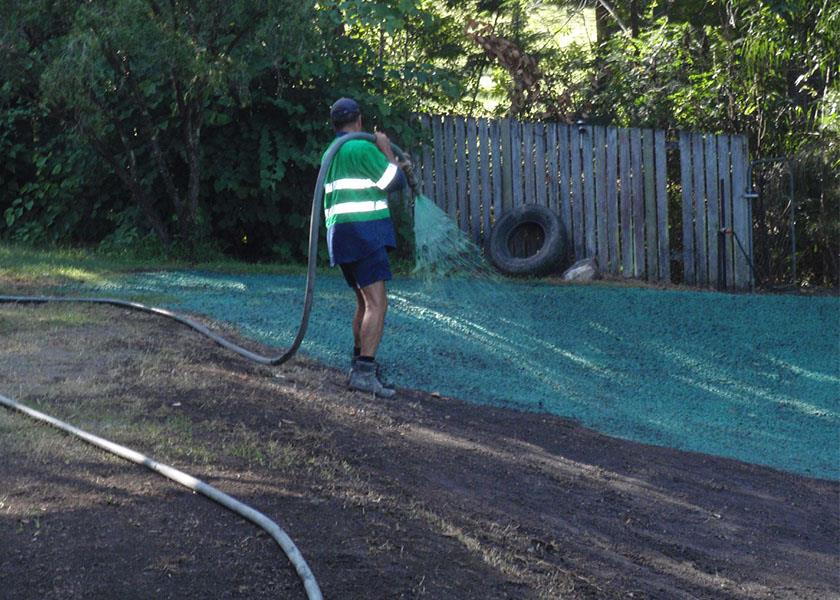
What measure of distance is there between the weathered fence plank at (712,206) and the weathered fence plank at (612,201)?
103 cm

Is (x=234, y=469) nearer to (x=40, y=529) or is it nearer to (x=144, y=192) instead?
(x=40, y=529)

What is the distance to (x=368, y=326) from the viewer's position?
7.45 metres

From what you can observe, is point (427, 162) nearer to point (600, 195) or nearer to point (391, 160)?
point (600, 195)

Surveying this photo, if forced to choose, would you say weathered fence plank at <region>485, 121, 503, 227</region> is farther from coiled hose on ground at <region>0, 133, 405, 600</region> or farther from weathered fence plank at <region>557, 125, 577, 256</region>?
coiled hose on ground at <region>0, 133, 405, 600</region>

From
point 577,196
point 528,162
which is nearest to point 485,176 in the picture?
point 528,162

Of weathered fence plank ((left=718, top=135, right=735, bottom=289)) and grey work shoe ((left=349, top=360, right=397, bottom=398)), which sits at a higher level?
weathered fence plank ((left=718, top=135, right=735, bottom=289))

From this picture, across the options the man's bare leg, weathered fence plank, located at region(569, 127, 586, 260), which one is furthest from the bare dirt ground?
weathered fence plank, located at region(569, 127, 586, 260)

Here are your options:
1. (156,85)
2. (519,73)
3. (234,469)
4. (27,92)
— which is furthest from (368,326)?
(519,73)

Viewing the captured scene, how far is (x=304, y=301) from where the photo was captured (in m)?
8.88

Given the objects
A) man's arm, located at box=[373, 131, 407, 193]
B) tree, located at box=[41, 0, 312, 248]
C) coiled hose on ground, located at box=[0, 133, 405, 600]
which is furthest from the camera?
tree, located at box=[41, 0, 312, 248]

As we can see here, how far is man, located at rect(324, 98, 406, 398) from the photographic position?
284 inches

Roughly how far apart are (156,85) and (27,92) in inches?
63.5

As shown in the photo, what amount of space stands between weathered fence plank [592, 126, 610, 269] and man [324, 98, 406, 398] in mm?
6471

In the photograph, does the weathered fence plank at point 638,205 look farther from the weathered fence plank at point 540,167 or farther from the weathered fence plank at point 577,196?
the weathered fence plank at point 540,167
